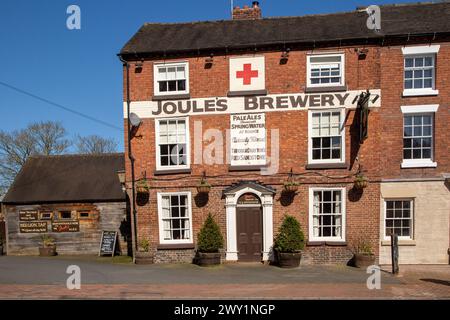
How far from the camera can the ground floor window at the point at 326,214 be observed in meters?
12.0

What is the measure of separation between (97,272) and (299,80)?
34.4ft

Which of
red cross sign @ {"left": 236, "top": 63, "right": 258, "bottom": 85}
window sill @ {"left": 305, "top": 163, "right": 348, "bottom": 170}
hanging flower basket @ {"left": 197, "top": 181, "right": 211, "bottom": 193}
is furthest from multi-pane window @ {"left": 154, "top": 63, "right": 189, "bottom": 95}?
window sill @ {"left": 305, "top": 163, "right": 348, "bottom": 170}

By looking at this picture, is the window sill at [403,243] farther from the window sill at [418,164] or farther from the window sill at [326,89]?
the window sill at [326,89]

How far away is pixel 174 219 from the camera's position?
12.7 metres

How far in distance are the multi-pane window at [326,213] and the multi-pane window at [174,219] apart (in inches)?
200

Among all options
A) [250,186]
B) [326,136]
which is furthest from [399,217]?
[250,186]

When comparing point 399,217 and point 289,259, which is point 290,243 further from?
point 399,217

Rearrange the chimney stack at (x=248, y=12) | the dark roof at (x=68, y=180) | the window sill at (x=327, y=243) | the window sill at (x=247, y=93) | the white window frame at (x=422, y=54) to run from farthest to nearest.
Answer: the dark roof at (x=68, y=180), the chimney stack at (x=248, y=12), the window sill at (x=247, y=93), the window sill at (x=327, y=243), the white window frame at (x=422, y=54)

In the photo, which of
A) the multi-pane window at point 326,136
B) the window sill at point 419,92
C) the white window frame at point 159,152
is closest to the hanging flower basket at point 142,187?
the white window frame at point 159,152

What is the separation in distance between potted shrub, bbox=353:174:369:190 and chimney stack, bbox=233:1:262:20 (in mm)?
8533

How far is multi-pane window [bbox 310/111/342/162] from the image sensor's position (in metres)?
12.0

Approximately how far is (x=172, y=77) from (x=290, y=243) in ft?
26.3

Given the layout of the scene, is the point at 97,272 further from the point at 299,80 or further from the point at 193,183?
the point at 299,80

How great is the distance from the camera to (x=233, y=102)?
1233 centimetres
